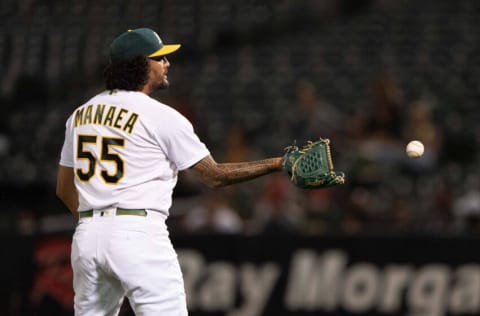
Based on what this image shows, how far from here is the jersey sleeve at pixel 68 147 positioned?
512 centimetres

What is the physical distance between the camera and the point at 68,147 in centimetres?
516

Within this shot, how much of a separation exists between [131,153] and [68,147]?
1.43 ft

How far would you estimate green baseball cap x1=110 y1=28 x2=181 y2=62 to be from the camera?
5.06 meters

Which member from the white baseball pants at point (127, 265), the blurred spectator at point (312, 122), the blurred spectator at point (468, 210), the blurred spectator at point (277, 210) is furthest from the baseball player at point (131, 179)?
the blurred spectator at point (312, 122)

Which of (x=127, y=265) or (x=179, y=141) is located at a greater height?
(x=179, y=141)

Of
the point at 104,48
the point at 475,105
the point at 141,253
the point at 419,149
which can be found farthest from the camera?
the point at 104,48

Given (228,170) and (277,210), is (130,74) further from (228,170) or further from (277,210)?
(277,210)

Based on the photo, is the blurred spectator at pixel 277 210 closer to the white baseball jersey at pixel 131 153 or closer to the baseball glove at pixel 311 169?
the baseball glove at pixel 311 169

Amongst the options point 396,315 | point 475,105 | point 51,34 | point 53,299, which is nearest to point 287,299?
point 396,315

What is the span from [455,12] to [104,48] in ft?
16.7

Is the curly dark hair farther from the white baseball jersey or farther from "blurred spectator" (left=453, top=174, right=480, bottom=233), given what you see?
"blurred spectator" (left=453, top=174, right=480, bottom=233)

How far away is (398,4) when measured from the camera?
613 inches

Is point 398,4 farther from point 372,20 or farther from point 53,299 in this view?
point 53,299

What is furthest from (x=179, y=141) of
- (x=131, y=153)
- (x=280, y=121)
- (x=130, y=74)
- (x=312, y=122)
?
(x=280, y=121)
